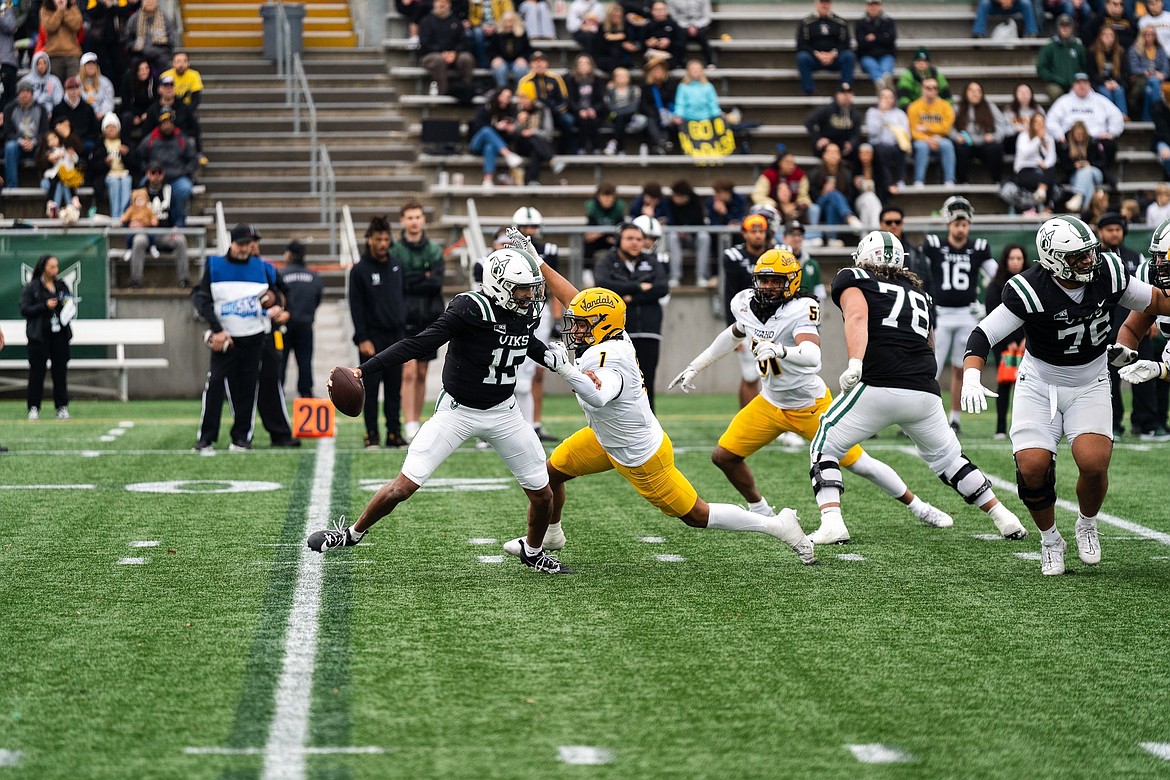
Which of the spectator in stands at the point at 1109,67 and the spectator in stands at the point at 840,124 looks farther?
the spectator in stands at the point at 1109,67

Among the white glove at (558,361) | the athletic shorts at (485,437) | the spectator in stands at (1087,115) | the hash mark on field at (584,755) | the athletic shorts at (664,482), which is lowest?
Answer: the hash mark on field at (584,755)

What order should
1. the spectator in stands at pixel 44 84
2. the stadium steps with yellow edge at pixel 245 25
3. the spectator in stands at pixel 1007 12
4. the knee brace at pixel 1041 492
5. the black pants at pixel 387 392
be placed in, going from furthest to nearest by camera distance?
the stadium steps with yellow edge at pixel 245 25
the spectator in stands at pixel 1007 12
the spectator in stands at pixel 44 84
the black pants at pixel 387 392
the knee brace at pixel 1041 492

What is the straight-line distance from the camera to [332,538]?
23.2 ft

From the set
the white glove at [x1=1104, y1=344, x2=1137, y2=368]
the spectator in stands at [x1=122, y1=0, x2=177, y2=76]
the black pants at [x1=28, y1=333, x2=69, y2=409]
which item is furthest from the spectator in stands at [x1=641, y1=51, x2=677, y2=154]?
the white glove at [x1=1104, y1=344, x2=1137, y2=368]

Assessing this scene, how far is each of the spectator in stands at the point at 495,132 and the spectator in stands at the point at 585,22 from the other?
5.55ft

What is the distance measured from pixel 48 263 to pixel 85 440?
2812mm

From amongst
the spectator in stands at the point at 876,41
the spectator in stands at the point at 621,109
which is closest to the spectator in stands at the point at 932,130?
the spectator in stands at the point at 876,41

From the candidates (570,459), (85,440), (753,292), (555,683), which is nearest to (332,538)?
(570,459)

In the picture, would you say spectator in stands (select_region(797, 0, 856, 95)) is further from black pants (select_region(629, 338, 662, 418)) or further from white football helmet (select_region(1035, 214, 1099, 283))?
white football helmet (select_region(1035, 214, 1099, 283))

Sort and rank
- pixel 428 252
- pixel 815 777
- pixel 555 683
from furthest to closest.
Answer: pixel 428 252 → pixel 555 683 → pixel 815 777

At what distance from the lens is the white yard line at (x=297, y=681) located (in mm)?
4267

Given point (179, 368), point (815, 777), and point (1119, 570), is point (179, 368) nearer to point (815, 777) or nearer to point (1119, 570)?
point (1119, 570)

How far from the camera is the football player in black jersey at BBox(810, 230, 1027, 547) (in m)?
7.73

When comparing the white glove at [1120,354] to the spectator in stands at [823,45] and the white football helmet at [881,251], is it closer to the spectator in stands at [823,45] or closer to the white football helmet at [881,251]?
the white football helmet at [881,251]
